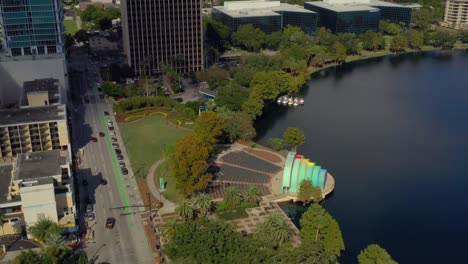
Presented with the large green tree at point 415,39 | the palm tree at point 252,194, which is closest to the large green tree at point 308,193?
the palm tree at point 252,194

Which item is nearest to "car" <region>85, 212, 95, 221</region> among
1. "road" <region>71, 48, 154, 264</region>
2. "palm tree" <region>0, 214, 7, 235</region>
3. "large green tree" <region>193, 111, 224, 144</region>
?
"road" <region>71, 48, 154, 264</region>

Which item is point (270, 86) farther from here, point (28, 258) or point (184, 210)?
point (28, 258)

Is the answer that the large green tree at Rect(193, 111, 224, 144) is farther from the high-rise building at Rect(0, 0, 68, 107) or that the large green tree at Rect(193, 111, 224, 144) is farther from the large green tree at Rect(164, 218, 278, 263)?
the high-rise building at Rect(0, 0, 68, 107)

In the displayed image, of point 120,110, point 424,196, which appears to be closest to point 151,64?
point 120,110

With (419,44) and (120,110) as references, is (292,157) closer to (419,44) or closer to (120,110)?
(120,110)

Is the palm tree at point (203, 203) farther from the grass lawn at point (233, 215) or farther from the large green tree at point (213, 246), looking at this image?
the large green tree at point (213, 246)

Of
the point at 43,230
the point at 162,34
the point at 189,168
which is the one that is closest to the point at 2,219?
the point at 43,230

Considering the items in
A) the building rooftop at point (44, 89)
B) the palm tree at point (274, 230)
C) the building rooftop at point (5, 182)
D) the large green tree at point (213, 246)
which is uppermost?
the building rooftop at point (44, 89)
